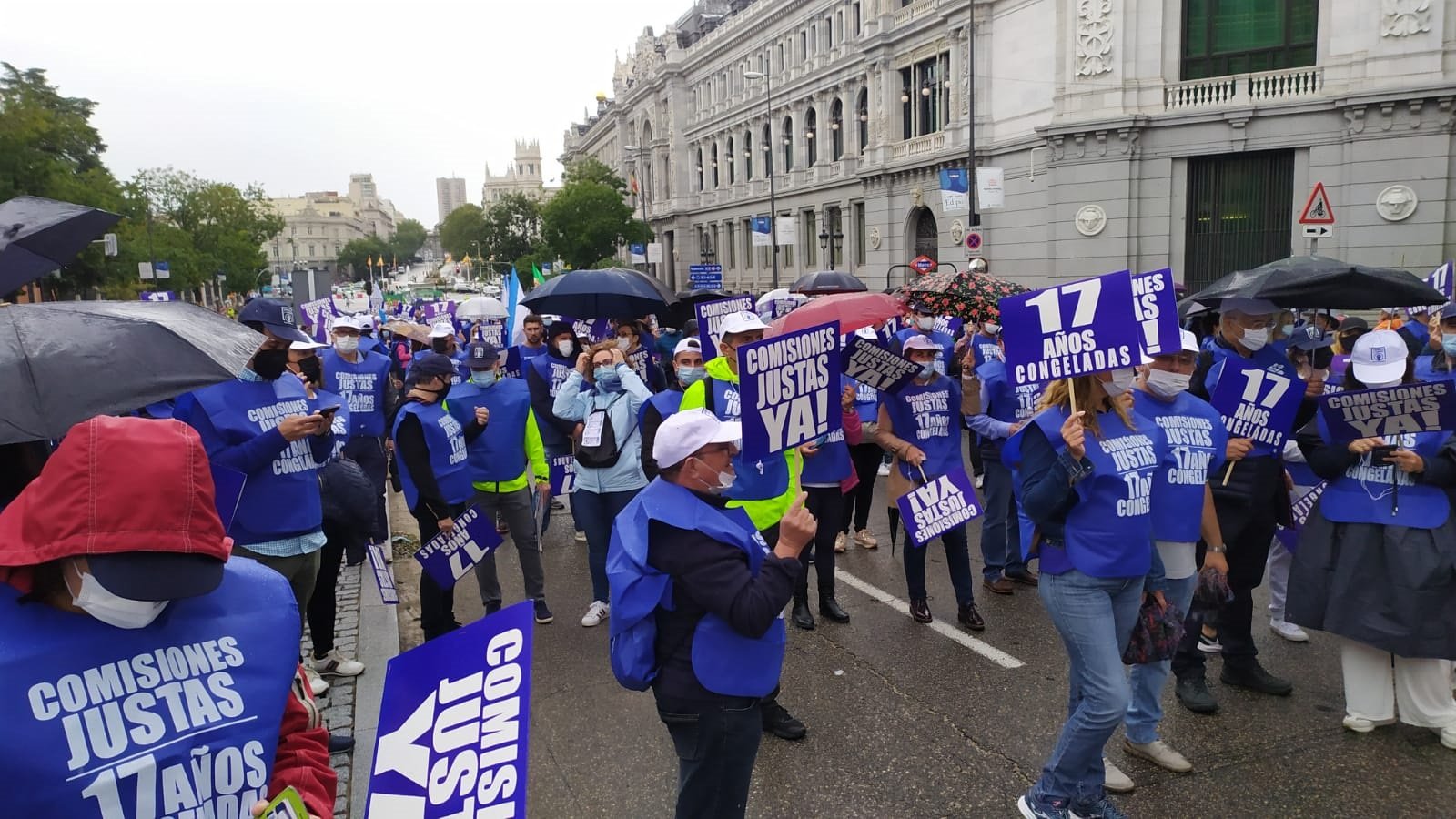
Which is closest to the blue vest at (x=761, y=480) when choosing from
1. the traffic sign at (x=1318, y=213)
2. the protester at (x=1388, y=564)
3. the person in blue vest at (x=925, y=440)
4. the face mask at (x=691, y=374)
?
the face mask at (x=691, y=374)

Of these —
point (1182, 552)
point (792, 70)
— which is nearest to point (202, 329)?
point (1182, 552)

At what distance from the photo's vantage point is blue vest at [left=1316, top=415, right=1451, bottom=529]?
475 centimetres

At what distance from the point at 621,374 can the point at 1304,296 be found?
4.44 metres

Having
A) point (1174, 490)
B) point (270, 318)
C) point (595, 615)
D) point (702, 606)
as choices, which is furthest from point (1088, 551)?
point (270, 318)

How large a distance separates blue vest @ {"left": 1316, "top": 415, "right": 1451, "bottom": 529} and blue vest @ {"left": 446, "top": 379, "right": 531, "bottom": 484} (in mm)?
4914

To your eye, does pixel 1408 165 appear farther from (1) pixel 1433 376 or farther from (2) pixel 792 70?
(2) pixel 792 70

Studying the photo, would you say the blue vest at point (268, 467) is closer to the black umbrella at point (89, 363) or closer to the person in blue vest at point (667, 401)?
the person in blue vest at point (667, 401)

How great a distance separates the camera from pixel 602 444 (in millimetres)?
6613

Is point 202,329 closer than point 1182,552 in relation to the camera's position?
Yes

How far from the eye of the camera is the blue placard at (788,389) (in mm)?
3820

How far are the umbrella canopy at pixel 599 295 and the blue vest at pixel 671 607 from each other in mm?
6760

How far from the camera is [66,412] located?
235 cm

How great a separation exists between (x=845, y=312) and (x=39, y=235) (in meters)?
4.88

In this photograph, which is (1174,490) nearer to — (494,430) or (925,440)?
(925,440)
